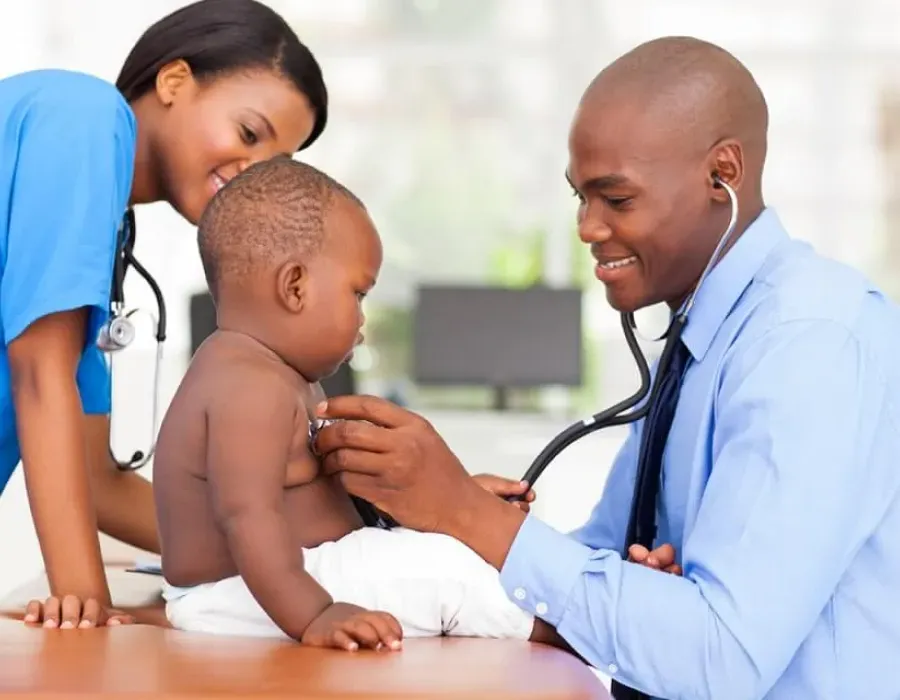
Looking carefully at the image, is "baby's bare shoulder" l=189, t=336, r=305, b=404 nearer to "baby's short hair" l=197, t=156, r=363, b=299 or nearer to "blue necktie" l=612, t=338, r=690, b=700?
"baby's short hair" l=197, t=156, r=363, b=299

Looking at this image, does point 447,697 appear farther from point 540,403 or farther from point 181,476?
point 540,403

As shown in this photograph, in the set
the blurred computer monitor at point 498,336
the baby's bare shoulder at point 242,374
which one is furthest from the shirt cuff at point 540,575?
the blurred computer monitor at point 498,336

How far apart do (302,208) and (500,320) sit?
5073 mm

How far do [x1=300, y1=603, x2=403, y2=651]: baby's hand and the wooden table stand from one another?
0.06ft

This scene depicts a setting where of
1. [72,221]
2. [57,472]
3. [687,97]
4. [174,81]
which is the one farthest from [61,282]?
[687,97]

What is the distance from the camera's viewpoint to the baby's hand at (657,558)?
4.53 ft

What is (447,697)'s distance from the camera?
0.99m

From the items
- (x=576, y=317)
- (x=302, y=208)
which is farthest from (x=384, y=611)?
(x=576, y=317)

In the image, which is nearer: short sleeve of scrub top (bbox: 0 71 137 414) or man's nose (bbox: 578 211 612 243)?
short sleeve of scrub top (bbox: 0 71 137 414)

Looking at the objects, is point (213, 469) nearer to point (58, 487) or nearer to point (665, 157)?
point (58, 487)

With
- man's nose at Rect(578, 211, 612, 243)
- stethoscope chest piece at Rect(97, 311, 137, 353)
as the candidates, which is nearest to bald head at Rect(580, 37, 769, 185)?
man's nose at Rect(578, 211, 612, 243)

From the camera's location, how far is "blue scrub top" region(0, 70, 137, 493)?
4.66 ft

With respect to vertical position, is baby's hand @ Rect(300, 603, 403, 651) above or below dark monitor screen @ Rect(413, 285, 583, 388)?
above

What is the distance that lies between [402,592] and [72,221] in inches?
20.5
